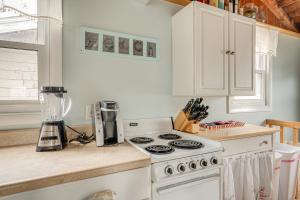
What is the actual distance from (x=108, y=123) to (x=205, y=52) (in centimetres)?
108

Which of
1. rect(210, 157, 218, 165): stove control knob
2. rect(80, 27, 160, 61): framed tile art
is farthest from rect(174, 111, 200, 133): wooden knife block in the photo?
rect(80, 27, 160, 61): framed tile art

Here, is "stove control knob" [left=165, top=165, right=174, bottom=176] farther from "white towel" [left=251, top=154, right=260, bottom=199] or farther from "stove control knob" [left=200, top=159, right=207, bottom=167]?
"white towel" [left=251, top=154, right=260, bottom=199]

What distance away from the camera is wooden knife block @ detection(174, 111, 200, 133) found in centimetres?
174

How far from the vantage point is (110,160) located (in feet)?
3.45

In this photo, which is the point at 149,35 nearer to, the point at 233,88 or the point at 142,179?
the point at 233,88

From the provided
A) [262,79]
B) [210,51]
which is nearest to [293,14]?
[262,79]

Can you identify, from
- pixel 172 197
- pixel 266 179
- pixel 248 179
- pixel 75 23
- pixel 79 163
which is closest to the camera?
pixel 79 163

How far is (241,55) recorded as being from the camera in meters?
2.02

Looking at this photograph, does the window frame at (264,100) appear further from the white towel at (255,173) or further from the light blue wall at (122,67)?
the white towel at (255,173)

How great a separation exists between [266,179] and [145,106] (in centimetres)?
132

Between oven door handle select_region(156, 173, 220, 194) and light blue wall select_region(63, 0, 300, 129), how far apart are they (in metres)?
0.78

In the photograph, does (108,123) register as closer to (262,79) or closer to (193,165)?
(193,165)

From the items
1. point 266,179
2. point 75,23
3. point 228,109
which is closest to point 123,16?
point 75,23

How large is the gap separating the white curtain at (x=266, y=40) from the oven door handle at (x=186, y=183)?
2.04m
